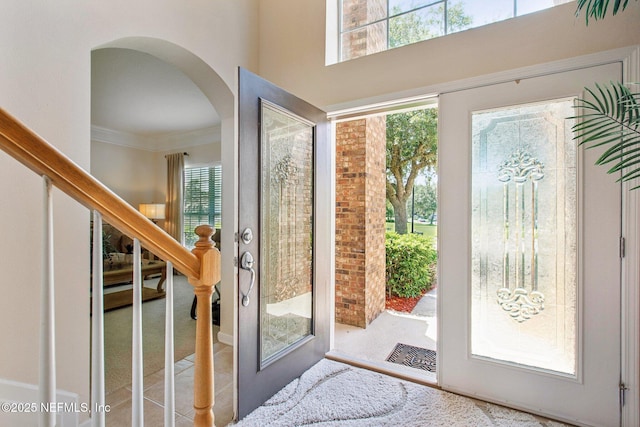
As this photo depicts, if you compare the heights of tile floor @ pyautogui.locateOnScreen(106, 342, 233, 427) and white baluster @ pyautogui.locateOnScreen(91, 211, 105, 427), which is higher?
white baluster @ pyautogui.locateOnScreen(91, 211, 105, 427)

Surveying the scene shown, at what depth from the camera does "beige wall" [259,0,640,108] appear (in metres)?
1.79

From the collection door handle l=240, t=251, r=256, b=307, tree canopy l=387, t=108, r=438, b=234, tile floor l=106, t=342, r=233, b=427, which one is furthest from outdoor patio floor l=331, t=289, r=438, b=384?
tree canopy l=387, t=108, r=438, b=234

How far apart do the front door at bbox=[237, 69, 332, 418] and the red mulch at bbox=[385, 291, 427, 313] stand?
85.1 inches

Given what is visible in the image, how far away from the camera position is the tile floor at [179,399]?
185cm

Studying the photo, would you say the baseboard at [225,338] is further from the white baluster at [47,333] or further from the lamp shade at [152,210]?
the lamp shade at [152,210]

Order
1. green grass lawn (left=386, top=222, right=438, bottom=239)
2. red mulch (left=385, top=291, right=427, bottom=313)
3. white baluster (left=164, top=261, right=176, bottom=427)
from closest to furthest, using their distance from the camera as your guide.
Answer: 1. white baluster (left=164, top=261, right=176, bottom=427)
2. red mulch (left=385, top=291, right=427, bottom=313)
3. green grass lawn (left=386, top=222, right=438, bottom=239)

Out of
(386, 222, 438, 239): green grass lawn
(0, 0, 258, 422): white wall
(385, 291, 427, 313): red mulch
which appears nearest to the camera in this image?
(0, 0, 258, 422): white wall

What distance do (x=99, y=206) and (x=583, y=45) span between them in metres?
2.49

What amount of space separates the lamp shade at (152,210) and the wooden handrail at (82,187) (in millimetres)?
5795

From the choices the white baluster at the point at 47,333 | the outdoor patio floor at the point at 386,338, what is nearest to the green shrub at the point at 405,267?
the outdoor patio floor at the point at 386,338

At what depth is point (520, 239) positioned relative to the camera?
197cm

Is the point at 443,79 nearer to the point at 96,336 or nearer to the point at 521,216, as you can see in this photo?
the point at 521,216

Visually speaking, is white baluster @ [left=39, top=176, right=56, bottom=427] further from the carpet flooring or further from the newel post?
the carpet flooring

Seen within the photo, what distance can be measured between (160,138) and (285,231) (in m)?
5.47
